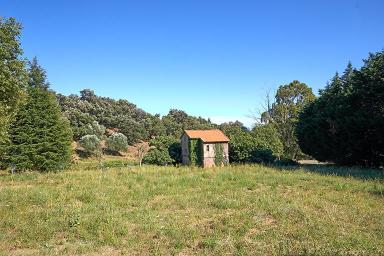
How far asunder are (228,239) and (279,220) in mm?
2816

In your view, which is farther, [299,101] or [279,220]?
[299,101]

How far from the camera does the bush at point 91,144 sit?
62.9 m

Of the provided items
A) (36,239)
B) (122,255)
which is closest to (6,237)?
(36,239)

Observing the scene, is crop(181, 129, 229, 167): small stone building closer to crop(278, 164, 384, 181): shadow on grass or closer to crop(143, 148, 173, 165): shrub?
crop(143, 148, 173, 165): shrub

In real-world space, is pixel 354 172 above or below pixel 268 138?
→ below

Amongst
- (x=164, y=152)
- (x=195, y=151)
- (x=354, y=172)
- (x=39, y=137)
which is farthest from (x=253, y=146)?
(x=39, y=137)

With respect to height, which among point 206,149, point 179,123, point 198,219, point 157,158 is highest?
point 179,123

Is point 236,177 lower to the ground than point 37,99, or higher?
lower

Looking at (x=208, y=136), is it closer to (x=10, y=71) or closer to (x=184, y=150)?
(x=184, y=150)

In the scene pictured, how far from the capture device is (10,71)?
18.2 meters

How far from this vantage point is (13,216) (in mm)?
13289

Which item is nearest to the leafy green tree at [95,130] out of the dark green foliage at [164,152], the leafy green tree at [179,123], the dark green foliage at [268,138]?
the leafy green tree at [179,123]

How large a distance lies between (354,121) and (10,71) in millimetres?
29289

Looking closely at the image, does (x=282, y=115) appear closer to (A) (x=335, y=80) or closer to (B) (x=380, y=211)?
(A) (x=335, y=80)
